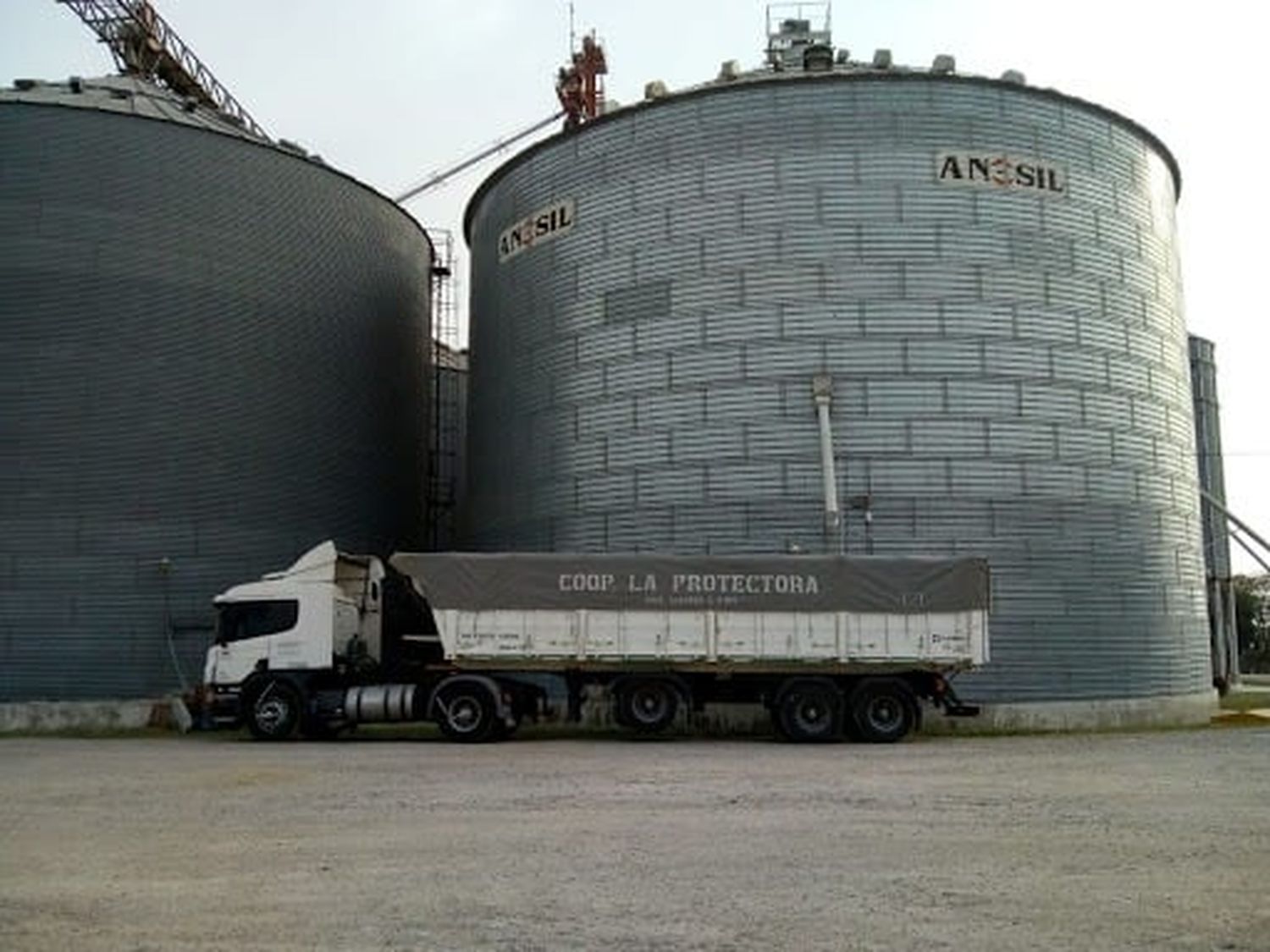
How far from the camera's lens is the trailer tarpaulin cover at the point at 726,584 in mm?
23609

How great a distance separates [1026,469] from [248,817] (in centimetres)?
1901

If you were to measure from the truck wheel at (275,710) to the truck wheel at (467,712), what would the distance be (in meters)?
2.99

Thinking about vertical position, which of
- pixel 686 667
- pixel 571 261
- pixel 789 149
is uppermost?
pixel 789 149

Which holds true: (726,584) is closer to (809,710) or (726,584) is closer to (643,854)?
(809,710)

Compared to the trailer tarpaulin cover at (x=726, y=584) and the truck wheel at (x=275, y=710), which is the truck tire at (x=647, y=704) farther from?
the truck wheel at (x=275, y=710)

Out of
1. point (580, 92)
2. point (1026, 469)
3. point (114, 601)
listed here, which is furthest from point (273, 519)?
point (580, 92)

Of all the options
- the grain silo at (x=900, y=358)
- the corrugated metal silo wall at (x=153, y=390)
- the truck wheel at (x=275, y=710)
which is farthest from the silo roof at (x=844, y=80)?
the truck wheel at (x=275, y=710)

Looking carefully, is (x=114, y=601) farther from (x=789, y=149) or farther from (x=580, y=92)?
(x=580, y=92)

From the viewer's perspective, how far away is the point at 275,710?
24.9 m

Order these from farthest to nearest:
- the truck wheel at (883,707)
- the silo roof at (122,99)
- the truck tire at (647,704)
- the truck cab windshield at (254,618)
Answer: the silo roof at (122,99) → the truck cab windshield at (254,618) → the truck tire at (647,704) → the truck wheel at (883,707)

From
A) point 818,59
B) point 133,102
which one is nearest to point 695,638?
point 818,59

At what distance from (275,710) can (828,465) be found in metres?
12.2

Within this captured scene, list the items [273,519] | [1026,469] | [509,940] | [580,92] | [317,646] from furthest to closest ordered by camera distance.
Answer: [580,92]
[273,519]
[1026,469]
[317,646]
[509,940]

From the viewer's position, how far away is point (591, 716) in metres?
26.7
